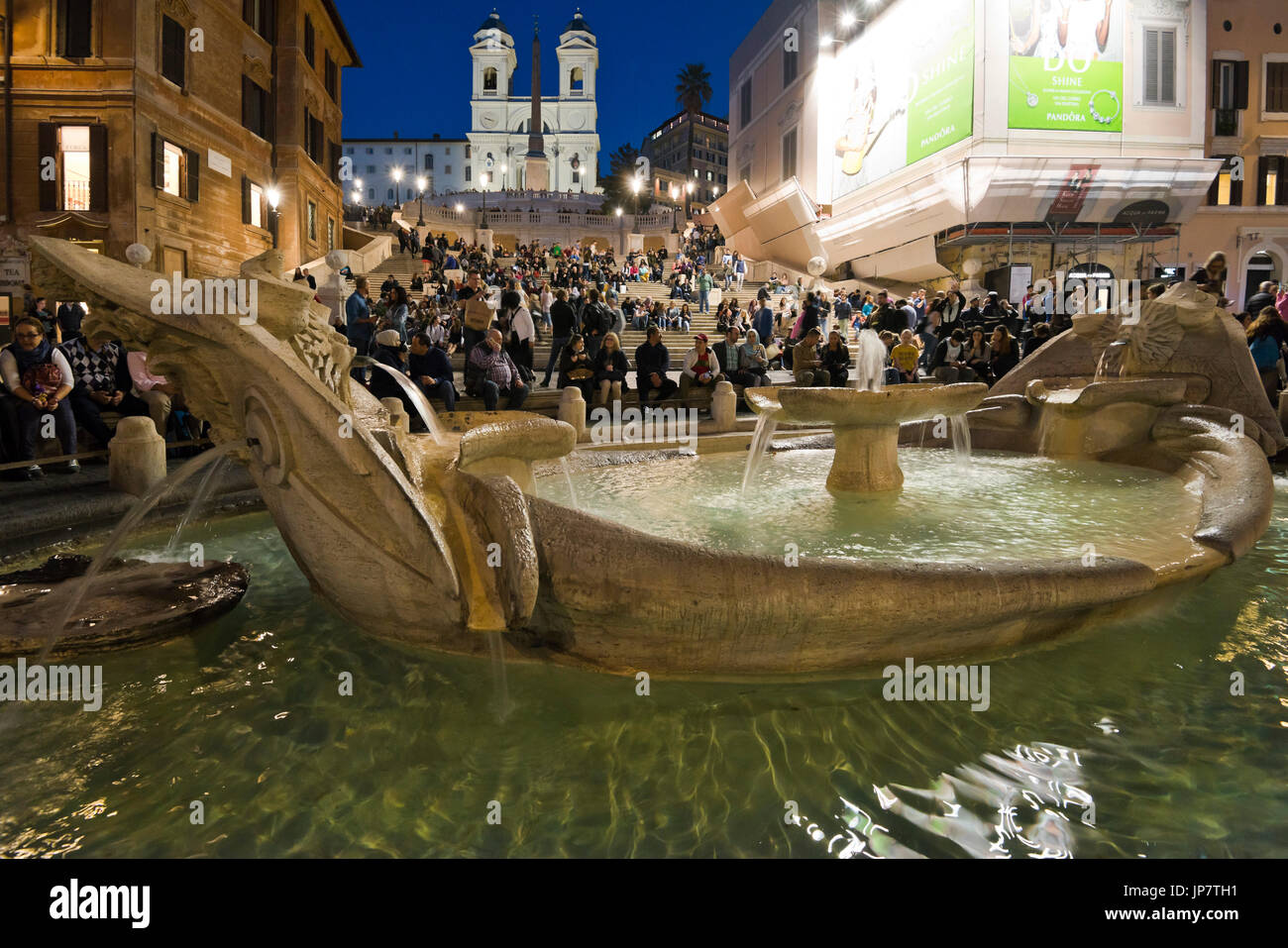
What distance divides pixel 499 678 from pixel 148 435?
4.20m

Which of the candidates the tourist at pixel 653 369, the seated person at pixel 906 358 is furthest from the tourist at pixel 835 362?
the tourist at pixel 653 369

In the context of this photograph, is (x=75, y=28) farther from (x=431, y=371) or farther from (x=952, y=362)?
(x=952, y=362)

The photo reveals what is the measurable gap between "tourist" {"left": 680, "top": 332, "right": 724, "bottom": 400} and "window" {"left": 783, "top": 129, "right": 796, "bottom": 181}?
30603 mm

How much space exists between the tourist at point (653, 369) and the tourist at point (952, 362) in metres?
3.63

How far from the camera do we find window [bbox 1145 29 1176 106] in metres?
25.0

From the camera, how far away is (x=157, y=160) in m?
19.5

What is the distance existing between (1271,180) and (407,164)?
82.0m

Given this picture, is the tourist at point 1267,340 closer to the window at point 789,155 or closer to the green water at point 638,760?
the green water at point 638,760

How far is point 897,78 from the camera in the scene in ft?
93.6

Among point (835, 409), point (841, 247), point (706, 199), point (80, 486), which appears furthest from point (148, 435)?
point (706, 199)

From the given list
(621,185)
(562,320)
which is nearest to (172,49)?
(562,320)

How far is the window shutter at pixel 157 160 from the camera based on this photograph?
63.7 feet

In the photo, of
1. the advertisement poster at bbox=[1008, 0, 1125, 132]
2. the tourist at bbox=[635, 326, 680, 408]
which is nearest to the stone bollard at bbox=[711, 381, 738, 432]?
the tourist at bbox=[635, 326, 680, 408]
